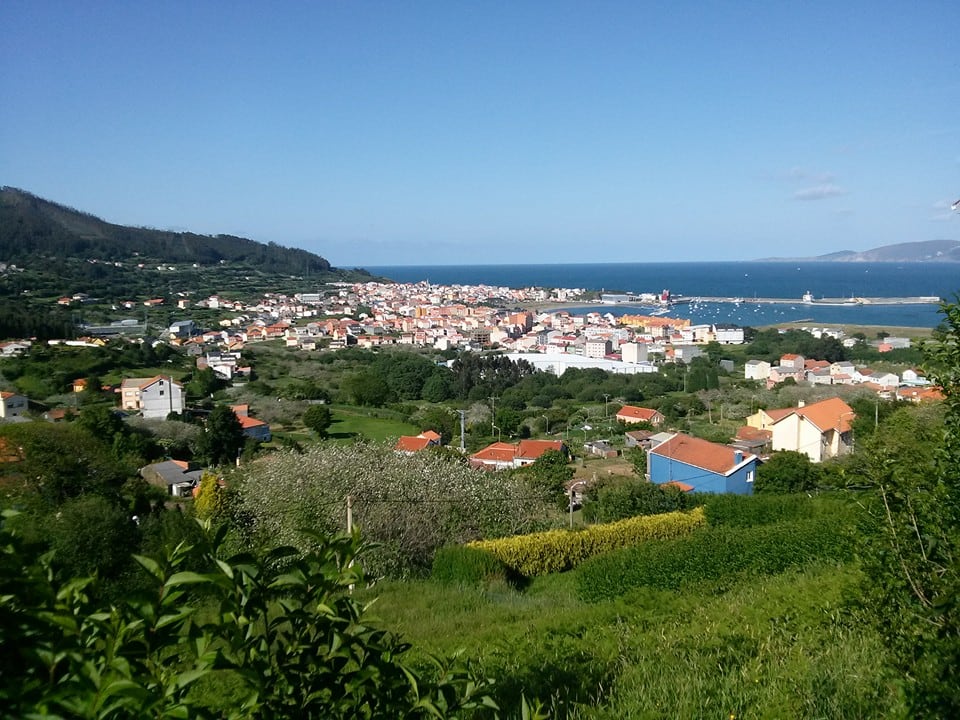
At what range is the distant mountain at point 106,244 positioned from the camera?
63219 mm

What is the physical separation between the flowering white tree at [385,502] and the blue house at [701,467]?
20.3ft

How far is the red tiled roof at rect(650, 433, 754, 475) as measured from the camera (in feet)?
58.5

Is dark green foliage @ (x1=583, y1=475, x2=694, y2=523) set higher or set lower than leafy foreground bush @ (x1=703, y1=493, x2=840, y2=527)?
lower

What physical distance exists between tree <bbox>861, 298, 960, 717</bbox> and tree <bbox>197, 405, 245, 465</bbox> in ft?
75.9

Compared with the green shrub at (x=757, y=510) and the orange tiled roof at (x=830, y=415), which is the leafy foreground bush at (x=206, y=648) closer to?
the green shrub at (x=757, y=510)

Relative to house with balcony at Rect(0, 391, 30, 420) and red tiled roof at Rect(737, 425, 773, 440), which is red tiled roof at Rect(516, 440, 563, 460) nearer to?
red tiled roof at Rect(737, 425, 773, 440)

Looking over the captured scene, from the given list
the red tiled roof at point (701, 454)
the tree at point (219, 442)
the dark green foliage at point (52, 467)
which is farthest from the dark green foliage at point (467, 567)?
the tree at point (219, 442)

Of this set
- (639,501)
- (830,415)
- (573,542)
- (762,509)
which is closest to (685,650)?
(573,542)

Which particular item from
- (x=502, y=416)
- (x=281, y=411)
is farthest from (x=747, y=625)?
(x=281, y=411)

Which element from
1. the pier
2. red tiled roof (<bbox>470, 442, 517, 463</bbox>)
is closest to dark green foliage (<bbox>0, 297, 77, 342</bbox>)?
red tiled roof (<bbox>470, 442, 517, 463</bbox>)

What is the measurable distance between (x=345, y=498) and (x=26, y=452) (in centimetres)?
680

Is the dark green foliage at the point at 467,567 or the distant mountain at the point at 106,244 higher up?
the distant mountain at the point at 106,244

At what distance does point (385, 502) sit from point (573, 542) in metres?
2.95

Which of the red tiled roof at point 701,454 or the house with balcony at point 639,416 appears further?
the house with balcony at point 639,416
